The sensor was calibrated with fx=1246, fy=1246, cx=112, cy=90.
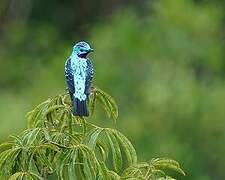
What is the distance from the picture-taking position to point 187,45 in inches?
450

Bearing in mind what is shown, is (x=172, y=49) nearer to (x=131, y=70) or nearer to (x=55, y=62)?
(x=131, y=70)

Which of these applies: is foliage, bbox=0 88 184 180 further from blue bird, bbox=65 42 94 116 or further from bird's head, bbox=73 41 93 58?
bird's head, bbox=73 41 93 58

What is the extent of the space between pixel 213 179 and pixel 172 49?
4.69 ft

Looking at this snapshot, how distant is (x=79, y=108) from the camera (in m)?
4.37

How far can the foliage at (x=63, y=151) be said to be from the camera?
13.9 feet

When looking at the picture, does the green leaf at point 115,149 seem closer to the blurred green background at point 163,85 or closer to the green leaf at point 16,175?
the green leaf at point 16,175

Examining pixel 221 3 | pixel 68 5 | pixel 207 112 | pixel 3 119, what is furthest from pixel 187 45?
pixel 68 5

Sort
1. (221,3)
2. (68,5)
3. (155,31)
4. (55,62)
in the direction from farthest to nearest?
(68,5)
(221,3)
(55,62)
(155,31)

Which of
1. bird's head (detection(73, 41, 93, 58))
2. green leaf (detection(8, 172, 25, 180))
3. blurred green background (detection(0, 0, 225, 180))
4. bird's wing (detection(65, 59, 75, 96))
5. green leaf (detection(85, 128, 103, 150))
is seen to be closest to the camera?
green leaf (detection(8, 172, 25, 180))

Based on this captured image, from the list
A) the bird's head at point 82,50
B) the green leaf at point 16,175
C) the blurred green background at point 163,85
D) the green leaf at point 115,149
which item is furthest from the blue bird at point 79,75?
the blurred green background at point 163,85

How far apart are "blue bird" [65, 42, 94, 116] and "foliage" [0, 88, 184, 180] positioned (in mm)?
56

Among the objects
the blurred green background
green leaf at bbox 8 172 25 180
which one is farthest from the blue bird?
the blurred green background

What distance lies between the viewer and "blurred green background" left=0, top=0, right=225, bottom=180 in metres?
10.3

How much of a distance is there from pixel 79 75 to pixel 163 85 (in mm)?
5839
